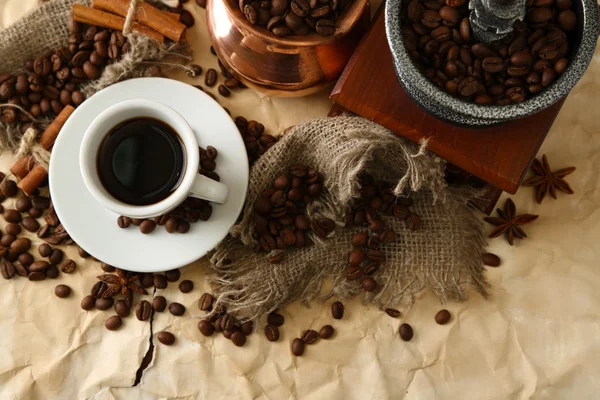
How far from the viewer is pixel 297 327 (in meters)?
1.46

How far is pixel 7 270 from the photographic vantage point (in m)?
1.43

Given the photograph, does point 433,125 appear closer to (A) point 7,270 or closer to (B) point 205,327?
(B) point 205,327

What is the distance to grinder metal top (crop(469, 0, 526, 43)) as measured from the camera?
98 cm

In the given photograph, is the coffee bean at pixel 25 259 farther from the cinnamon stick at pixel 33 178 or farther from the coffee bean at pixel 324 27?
the coffee bean at pixel 324 27

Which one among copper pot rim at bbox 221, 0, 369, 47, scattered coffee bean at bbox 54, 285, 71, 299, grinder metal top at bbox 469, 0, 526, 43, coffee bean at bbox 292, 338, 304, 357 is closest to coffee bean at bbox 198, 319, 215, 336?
coffee bean at bbox 292, 338, 304, 357

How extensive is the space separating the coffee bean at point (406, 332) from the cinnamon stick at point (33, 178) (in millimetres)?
968

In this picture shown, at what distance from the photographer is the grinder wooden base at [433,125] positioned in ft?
4.09

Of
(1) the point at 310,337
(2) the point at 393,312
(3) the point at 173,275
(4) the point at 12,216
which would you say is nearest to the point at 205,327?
(3) the point at 173,275

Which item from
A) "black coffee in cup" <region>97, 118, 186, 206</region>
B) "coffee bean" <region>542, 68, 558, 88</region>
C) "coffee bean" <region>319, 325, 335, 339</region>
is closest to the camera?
"coffee bean" <region>542, 68, 558, 88</region>

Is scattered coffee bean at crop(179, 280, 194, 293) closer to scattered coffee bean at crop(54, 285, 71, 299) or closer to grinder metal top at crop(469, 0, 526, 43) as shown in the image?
scattered coffee bean at crop(54, 285, 71, 299)

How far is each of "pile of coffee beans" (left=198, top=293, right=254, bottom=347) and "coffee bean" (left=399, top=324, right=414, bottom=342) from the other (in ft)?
1.22

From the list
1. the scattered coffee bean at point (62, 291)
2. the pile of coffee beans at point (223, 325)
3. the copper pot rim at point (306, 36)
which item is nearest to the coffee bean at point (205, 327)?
the pile of coffee beans at point (223, 325)

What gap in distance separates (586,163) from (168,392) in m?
1.21

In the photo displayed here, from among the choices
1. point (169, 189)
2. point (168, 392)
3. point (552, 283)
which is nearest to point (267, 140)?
point (169, 189)
